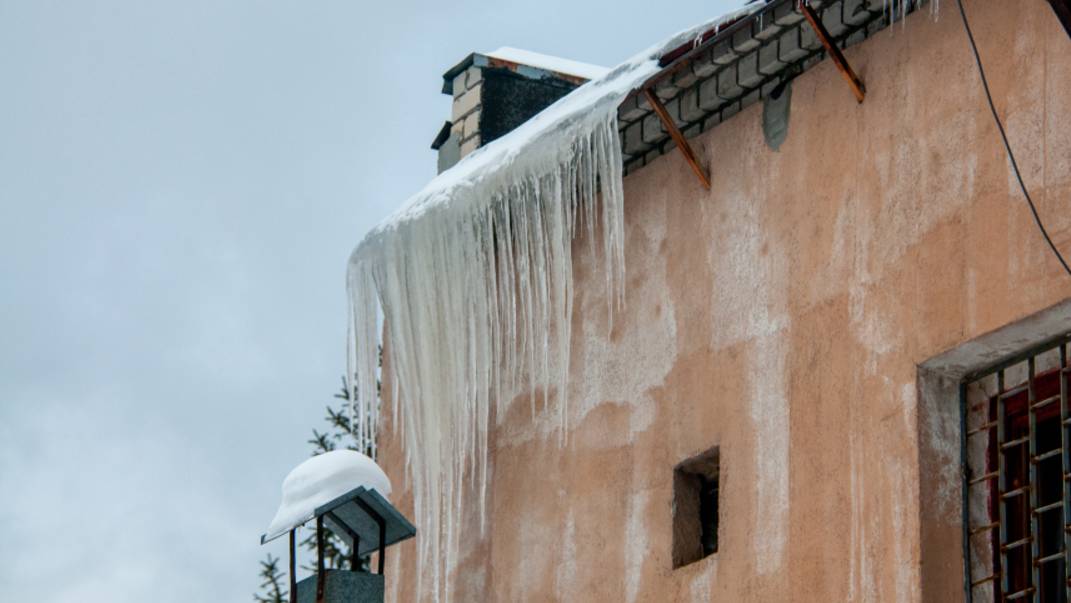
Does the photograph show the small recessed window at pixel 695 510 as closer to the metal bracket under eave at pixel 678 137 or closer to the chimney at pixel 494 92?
the metal bracket under eave at pixel 678 137

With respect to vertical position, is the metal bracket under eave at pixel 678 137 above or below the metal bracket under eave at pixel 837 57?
above

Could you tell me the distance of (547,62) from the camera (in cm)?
1516

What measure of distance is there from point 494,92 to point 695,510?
14.3ft

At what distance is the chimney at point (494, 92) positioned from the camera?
570 inches

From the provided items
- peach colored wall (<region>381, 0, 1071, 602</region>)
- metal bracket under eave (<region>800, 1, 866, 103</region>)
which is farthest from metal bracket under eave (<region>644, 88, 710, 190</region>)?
metal bracket under eave (<region>800, 1, 866, 103</region>)

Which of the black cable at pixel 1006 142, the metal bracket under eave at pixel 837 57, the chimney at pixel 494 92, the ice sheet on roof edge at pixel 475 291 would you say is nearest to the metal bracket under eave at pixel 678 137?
the ice sheet on roof edge at pixel 475 291

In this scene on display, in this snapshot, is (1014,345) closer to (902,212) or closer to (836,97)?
(902,212)

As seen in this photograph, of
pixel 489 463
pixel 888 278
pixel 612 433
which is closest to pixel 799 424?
pixel 888 278

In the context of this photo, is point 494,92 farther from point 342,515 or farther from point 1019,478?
point 1019,478

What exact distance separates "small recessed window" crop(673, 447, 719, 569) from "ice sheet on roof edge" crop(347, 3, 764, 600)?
1044 mm

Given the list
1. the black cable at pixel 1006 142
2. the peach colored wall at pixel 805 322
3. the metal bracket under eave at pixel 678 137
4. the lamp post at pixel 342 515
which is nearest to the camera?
the black cable at pixel 1006 142

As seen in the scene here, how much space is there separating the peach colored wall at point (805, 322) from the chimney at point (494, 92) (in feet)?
8.82

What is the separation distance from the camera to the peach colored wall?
9.27m

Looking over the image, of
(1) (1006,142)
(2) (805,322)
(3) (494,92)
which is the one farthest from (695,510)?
(3) (494,92)
